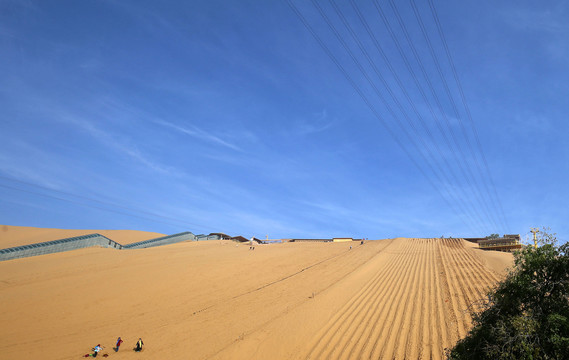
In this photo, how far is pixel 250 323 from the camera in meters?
16.9

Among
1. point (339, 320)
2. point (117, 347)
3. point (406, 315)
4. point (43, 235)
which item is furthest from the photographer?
point (43, 235)

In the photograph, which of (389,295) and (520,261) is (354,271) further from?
(520,261)

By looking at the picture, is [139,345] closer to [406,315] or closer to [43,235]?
[406,315]

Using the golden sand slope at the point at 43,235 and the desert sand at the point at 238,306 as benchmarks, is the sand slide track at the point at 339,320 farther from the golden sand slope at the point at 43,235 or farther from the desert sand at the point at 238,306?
the golden sand slope at the point at 43,235

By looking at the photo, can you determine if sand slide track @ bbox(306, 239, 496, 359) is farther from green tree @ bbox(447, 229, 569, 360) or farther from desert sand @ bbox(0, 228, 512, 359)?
green tree @ bbox(447, 229, 569, 360)

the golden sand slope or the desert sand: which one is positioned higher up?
the golden sand slope

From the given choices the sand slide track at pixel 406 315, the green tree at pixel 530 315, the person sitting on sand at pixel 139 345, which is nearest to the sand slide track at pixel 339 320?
the sand slide track at pixel 406 315

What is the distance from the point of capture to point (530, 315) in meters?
7.48

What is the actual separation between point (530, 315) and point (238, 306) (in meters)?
16.0

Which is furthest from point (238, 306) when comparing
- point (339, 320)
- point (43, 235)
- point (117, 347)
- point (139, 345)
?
point (43, 235)

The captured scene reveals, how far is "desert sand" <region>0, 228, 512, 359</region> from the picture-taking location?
46.2 ft

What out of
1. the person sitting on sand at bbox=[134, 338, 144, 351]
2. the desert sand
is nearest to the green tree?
the desert sand

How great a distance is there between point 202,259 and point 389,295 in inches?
772

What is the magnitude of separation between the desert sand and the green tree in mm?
4566
